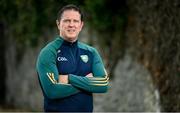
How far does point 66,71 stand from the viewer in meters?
4.57

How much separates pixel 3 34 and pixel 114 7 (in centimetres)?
385

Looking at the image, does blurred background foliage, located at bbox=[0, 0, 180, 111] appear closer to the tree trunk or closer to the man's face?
the tree trunk

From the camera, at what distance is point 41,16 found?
1087cm

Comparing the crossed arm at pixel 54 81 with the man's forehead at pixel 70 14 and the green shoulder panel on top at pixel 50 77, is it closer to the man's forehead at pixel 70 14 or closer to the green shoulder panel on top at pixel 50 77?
the green shoulder panel on top at pixel 50 77

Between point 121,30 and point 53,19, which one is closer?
point 121,30

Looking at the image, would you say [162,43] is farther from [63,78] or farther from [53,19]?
[63,78]

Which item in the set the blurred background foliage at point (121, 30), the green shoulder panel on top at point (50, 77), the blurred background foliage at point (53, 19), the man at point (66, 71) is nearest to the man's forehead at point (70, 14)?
the man at point (66, 71)

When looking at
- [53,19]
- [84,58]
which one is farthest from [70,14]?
[53,19]

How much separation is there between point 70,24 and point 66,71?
14.6 inches

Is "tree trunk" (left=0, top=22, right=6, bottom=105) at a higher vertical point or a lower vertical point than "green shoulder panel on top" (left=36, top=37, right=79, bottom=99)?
lower

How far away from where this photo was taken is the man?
4.48 metres

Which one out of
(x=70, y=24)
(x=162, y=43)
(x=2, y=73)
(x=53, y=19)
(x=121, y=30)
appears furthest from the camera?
(x=2, y=73)

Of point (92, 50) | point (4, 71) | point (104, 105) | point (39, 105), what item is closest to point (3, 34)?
point (4, 71)

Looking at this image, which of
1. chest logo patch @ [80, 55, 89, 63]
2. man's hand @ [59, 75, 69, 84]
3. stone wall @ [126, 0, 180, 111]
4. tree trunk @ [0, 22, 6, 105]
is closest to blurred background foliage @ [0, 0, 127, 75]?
stone wall @ [126, 0, 180, 111]
